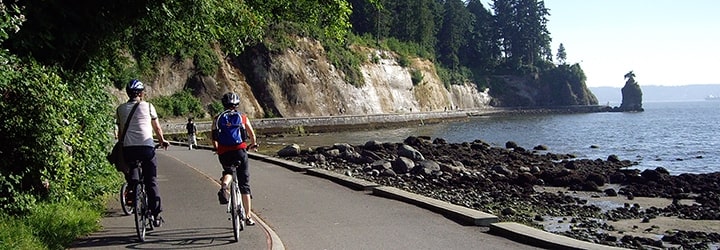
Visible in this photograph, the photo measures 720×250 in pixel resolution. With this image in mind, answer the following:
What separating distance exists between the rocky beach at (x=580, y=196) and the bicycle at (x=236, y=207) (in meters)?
6.09

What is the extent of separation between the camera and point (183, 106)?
54281 millimetres

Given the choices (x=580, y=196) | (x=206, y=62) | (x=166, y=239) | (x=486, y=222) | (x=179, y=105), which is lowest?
(x=580, y=196)

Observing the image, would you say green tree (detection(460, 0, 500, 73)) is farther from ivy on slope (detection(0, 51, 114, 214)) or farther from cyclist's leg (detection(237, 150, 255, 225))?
ivy on slope (detection(0, 51, 114, 214))

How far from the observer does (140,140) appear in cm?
772

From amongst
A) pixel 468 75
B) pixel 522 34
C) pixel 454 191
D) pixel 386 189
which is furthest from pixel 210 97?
pixel 522 34

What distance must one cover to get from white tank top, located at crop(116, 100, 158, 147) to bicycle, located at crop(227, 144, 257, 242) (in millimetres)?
1088

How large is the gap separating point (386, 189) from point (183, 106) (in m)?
44.8

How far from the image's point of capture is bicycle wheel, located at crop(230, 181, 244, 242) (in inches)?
300

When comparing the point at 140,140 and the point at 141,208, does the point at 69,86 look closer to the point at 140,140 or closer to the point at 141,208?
the point at 140,140

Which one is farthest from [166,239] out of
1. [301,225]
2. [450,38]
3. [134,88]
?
[450,38]

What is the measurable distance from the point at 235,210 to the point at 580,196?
48.7 ft

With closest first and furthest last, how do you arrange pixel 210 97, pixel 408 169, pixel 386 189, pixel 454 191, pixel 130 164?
1. pixel 130 164
2. pixel 386 189
3. pixel 454 191
4. pixel 408 169
5. pixel 210 97

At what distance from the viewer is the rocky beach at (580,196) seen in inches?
510

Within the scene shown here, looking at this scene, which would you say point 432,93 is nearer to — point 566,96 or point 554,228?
point 566,96
